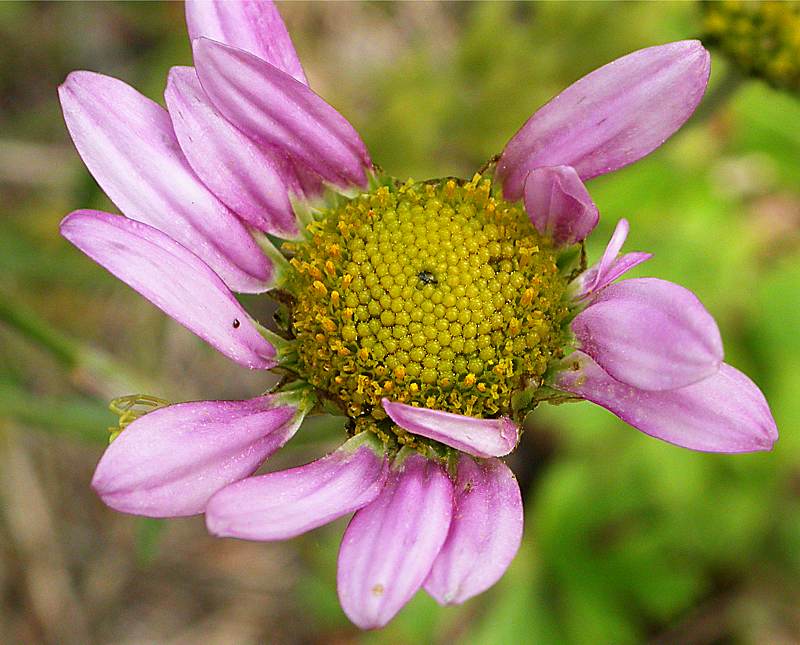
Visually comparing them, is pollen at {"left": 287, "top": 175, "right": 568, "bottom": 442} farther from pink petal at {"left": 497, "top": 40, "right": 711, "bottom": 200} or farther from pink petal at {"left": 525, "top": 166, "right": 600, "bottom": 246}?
pink petal at {"left": 497, "top": 40, "right": 711, "bottom": 200}

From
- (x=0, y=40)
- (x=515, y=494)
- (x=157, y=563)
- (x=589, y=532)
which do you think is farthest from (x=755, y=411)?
(x=0, y=40)

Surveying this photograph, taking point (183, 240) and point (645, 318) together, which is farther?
point (183, 240)

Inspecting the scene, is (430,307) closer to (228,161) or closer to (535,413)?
(228,161)

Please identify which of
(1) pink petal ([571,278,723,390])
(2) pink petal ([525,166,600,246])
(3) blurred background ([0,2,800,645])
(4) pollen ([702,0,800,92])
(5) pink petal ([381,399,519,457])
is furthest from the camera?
(3) blurred background ([0,2,800,645])

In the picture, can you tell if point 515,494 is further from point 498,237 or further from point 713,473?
point 713,473

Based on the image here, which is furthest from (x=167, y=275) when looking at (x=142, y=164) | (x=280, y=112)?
(x=280, y=112)

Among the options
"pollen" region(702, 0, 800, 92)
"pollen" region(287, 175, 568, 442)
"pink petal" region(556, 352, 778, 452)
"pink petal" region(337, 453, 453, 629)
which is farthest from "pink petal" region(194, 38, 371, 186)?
"pollen" region(702, 0, 800, 92)
